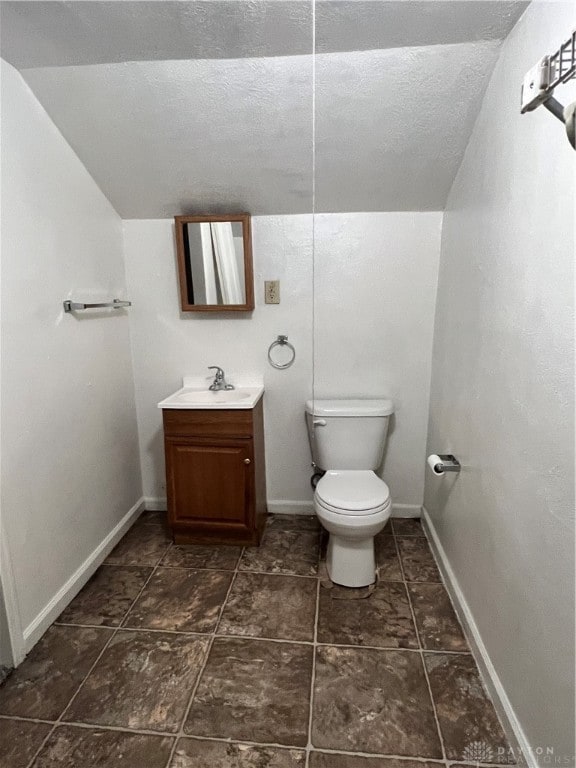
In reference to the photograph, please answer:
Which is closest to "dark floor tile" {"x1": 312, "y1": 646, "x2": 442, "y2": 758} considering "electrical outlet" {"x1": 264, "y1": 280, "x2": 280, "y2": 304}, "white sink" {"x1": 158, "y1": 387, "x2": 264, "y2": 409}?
"white sink" {"x1": 158, "y1": 387, "x2": 264, "y2": 409}

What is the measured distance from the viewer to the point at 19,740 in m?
1.23

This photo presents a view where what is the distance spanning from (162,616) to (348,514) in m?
0.87

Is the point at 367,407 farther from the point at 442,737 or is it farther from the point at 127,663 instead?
the point at 127,663

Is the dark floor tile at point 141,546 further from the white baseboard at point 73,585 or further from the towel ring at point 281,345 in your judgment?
the towel ring at point 281,345

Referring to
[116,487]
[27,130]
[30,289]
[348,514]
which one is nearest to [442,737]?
[348,514]

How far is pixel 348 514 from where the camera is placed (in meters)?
1.71

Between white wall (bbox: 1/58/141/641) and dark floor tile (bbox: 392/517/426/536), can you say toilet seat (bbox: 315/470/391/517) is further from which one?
white wall (bbox: 1/58/141/641)

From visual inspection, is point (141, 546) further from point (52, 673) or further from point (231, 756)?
point (231, 756)

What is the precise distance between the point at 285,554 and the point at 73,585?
96 cm

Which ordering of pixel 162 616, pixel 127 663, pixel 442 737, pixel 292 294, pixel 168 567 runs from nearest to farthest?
pixel 442 737
pixel 127 663
pixel 162 616
pixel 168 567
pixel 292 294

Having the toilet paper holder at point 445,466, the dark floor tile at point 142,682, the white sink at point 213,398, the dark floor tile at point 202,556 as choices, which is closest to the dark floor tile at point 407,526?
the toilet paper holder at point 445,466

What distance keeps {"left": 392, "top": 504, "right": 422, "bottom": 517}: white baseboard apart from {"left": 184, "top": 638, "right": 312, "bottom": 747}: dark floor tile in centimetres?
107

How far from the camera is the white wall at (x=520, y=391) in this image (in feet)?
3.14

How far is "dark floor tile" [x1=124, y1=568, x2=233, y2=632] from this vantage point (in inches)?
65.4
